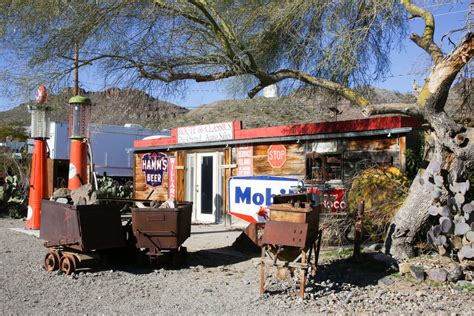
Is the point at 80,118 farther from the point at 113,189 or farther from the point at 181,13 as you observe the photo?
the point at 113,189

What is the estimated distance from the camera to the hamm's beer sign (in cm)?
1597

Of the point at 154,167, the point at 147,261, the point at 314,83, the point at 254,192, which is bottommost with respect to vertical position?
the point at 147,261

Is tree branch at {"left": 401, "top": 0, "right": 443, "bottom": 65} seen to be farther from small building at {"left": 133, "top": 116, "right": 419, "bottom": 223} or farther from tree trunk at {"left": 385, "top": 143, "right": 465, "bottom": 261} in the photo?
small building at {"left": 133, "top": 116, "right": 419, "bottom": 223}

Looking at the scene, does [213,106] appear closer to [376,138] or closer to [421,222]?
[376,138]

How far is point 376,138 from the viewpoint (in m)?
10.7

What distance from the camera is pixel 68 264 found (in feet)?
25.9

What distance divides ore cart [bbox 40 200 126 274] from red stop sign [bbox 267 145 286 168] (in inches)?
203

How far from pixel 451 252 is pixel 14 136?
29521 mm

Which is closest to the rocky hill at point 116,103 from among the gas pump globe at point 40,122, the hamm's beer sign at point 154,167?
the gas pump globe at point 40,122

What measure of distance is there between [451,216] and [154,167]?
10.4 m

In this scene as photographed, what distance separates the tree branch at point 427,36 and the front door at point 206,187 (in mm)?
6936

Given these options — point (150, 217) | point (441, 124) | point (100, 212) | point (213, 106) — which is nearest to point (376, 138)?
point (441, 124)

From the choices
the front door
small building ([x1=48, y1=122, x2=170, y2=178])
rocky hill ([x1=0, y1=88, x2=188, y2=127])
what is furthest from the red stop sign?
small building ([x1=48, y1=122, x2=170, y2=178])

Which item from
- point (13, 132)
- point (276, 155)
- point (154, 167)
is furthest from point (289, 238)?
point (13, 132)
